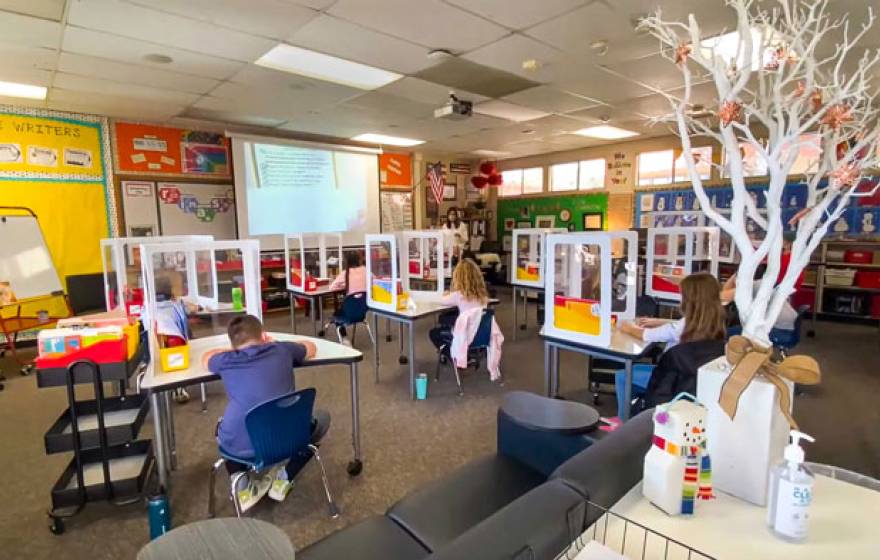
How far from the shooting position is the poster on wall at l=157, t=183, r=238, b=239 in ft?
21.0

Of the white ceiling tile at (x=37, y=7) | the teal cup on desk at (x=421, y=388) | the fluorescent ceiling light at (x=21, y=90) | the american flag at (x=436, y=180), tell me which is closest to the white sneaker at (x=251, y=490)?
the teal cup on desk at (x=421, y=388)

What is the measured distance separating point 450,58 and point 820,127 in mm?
3316

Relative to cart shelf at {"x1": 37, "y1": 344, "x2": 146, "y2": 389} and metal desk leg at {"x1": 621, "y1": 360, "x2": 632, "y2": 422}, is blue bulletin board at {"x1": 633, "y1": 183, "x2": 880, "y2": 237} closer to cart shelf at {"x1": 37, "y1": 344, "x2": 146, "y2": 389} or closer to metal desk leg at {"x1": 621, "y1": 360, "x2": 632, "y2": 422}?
metal desk leg at {"x1": 621, "y1": 360, "x2": 632, "y2": 422}

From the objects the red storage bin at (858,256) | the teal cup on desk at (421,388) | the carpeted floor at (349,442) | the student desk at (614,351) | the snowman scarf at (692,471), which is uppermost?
the red storage bin at (858,256)

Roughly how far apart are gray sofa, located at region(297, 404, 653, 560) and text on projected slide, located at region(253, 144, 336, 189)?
20.2 feet

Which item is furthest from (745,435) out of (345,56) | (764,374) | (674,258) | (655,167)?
(655,167)

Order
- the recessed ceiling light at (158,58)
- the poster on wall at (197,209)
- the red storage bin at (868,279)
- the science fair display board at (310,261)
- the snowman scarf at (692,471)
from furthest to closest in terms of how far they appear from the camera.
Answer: the poster on wall at (197,209) < the red storage bin at (868,279) < the science fair display board at (310,261) < the recessed ceiling light at (158,58) < the snowman scarf at (692,471)

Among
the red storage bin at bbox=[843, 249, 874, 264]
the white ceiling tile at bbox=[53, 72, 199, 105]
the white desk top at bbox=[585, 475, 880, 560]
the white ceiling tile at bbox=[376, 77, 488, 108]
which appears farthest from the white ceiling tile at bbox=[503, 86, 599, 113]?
the white desk top at bbox=[585, 475, 880, 560]

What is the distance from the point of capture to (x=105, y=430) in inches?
91.5

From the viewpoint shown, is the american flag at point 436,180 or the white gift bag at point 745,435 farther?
the american flag at point 436,180

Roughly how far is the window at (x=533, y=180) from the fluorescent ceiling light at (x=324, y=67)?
5406 millimetres

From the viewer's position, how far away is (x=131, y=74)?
4.21 m

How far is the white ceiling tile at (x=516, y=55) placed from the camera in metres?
3.65

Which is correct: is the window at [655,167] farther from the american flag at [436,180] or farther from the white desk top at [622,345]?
the white desk top at [622,345]
